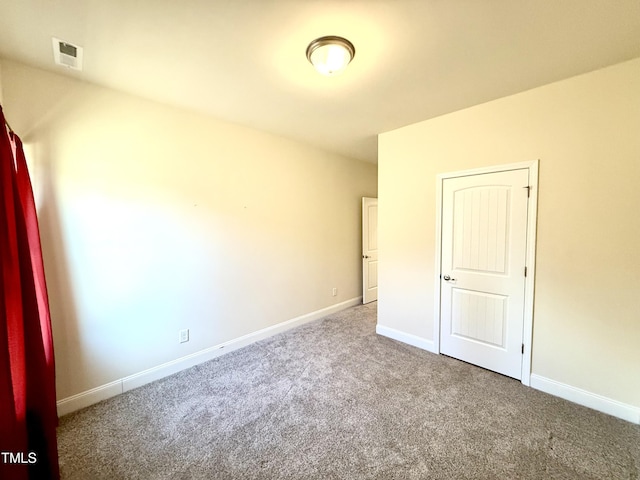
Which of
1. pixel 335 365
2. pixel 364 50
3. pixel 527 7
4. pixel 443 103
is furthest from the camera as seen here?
pixel 335 365

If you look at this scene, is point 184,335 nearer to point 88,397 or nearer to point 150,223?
point 88,397

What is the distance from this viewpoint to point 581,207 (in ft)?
6.72

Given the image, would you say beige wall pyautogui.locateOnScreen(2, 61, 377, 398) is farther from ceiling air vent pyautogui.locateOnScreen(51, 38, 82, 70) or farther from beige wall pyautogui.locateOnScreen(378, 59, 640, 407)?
beige wall pyautogui.locateOnScreen(378, 59, 640, 407)

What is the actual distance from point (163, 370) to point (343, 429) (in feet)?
5.91

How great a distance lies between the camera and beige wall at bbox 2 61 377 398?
1.97 metres

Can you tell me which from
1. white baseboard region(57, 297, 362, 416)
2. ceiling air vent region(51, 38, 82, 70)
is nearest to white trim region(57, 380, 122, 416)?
white baseboard region(57, 297, 362, 416)

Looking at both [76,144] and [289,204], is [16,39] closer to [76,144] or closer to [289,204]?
[76,144]

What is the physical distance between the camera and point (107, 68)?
6.25 ft

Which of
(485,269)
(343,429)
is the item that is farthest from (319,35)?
(343,429)

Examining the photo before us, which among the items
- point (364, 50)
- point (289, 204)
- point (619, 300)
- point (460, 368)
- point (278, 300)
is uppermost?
point (364, 50)

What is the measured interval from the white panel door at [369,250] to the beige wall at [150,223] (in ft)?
4.19

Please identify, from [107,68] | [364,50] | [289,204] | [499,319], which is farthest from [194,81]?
[499,319]

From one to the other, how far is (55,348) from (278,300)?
2106 millimetres

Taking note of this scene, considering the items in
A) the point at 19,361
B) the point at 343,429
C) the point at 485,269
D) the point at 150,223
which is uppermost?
the point at 150,223
